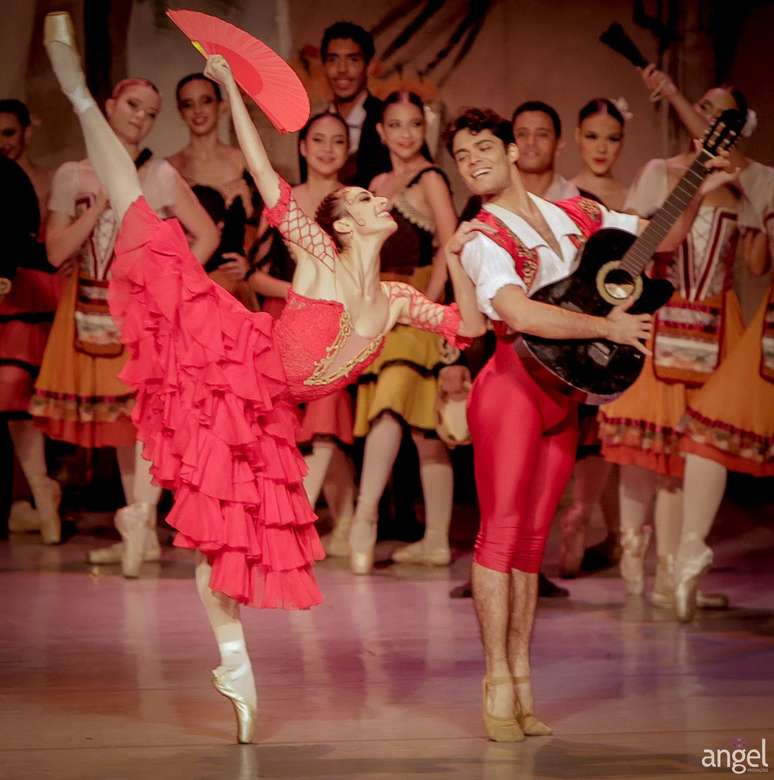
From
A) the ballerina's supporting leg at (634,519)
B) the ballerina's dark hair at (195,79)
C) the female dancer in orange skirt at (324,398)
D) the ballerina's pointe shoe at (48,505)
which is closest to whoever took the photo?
the ballerina's supporting leg at (634,519)

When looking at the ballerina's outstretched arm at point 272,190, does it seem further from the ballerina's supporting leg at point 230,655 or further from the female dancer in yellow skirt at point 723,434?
the female dancer in yellow skirt at point 723,434

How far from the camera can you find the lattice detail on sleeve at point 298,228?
349 cm

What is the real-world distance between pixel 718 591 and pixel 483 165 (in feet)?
7.91

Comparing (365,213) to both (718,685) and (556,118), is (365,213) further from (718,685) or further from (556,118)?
(556,118)

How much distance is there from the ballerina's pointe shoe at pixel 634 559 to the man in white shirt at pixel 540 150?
128cm

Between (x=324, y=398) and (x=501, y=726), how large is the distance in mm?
2577

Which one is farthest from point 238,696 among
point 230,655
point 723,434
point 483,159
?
point 723,434

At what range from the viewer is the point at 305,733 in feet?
11.7

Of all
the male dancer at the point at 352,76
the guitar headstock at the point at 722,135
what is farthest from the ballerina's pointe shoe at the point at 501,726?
the male dancer at the point at 352,76

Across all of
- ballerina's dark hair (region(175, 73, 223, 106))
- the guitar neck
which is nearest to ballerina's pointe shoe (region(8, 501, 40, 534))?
ballerina's dark hair (region(175, 73, 223, 106))

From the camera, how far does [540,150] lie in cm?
567

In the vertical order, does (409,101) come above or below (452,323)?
above

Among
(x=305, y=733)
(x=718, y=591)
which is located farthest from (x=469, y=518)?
(x=305, y=733)

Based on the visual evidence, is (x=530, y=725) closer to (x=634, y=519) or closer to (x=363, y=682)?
(x=363, y=682)
